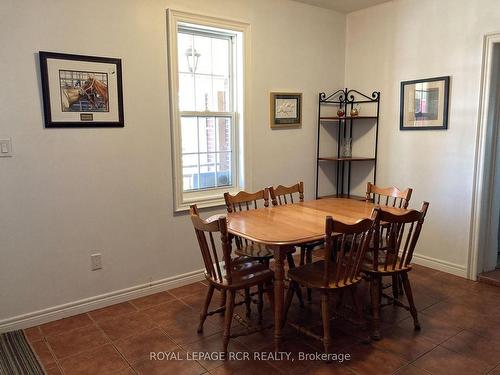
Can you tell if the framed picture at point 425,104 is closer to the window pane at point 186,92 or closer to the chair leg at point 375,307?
the chair leg at point 375,307

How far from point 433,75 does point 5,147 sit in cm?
361

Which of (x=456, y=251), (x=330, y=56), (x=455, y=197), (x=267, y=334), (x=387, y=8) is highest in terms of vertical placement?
(x=387, y=8)

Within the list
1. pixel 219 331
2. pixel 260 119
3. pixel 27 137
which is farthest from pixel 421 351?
pixel 27 137

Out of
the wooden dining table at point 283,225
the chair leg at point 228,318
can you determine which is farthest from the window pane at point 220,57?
the chair leg at point 228,318

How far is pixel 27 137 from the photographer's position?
262 cm

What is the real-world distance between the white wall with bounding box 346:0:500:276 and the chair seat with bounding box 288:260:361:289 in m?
1.73

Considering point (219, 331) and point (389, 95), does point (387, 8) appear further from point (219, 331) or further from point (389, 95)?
point (219, 331)

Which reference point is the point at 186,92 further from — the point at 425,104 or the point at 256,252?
the point at 425,104

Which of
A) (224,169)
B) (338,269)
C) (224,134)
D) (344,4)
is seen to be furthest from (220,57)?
(338,269)

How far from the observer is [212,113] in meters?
3.61

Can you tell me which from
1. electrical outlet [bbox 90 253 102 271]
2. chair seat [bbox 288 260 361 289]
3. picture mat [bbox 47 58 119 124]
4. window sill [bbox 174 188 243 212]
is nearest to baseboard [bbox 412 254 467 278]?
chair seat [bbox 288 260 361 289]

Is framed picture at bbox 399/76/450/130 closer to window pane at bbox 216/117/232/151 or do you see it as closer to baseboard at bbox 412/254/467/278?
baseboard at bbox 412/254/467/278

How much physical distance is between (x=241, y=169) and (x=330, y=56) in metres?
1.72

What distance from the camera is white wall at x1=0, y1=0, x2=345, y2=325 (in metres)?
2.59
